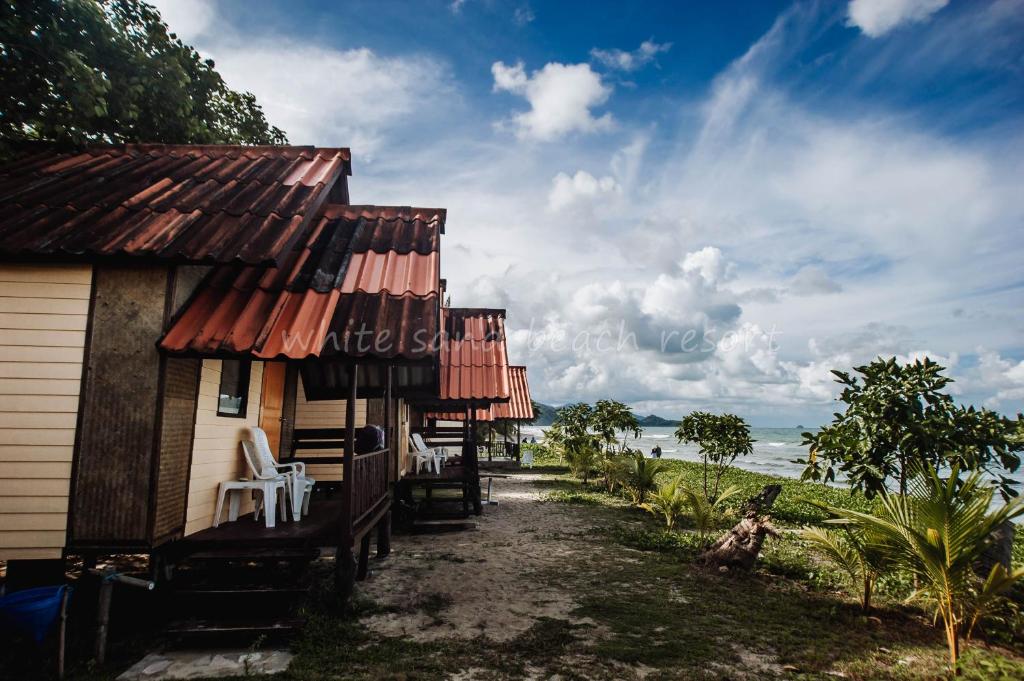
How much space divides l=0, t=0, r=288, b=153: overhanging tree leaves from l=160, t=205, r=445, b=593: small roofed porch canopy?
4742 millimetres

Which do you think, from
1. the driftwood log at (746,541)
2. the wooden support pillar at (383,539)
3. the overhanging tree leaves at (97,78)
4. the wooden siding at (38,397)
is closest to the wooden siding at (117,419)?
the wooden siding at (38,397)

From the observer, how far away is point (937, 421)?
5609 mm

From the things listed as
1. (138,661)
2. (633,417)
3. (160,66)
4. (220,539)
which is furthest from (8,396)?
(633,417)

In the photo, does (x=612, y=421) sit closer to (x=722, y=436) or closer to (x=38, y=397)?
(x=722, y=436)

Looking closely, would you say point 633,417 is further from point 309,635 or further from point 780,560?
point 309,635

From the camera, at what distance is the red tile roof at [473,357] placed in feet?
41.8

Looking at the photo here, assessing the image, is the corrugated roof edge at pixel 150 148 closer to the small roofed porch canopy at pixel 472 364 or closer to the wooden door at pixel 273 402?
the wooden door at pixel 273 402

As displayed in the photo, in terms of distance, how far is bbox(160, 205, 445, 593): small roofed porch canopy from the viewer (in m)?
5.20

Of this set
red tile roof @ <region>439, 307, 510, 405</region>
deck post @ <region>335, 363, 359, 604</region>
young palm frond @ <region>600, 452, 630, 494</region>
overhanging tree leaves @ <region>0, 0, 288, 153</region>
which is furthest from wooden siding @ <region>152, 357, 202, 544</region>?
young palm frond @ <region>600, 452, 630, 494</region>

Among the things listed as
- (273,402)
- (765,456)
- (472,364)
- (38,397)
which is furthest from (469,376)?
(765,456)

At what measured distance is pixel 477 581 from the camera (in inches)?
281

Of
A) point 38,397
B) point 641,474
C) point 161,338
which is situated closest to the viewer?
point 38,397

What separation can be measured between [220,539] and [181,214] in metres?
3.73

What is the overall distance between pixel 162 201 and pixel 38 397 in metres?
2.73
